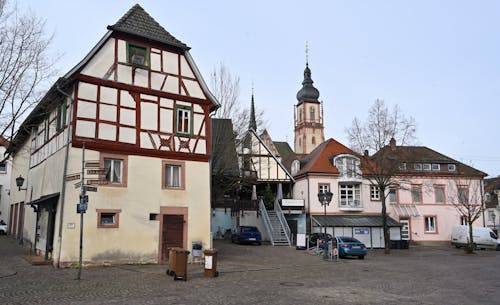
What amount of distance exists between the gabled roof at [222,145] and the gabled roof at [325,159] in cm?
1115

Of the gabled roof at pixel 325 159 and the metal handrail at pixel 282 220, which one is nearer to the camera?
the metal handrail at pixel 282 220

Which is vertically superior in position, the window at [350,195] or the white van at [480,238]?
the window at [350,195]

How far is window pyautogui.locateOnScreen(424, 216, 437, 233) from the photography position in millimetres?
41562

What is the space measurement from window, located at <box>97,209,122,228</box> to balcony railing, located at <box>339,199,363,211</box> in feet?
80.9

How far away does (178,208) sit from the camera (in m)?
20.8

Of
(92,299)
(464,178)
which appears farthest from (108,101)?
(464,178)

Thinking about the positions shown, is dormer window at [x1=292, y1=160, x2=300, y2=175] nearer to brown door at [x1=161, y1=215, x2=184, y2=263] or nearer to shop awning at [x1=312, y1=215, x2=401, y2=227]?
shop awning at [x1=312, y1=215, x2=401, y2=227]

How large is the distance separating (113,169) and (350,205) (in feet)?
84.0

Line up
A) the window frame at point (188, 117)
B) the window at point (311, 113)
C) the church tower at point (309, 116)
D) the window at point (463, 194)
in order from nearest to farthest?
Answer: the window frame at point (188, 117), the window at point (463, 194), the church tower at point (309, 116), the window at point (311, 113)

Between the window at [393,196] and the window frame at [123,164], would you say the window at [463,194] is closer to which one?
the window at [393,196]

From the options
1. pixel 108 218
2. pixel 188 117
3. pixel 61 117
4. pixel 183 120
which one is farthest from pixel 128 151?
pixel 61 117

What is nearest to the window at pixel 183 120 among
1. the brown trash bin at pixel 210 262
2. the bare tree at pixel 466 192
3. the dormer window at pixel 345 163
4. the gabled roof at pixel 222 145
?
the gabled roof at pixel 222 145

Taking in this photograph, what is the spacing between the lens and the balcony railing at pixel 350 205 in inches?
1550

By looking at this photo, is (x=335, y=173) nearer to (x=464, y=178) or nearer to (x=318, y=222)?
(x=318, y=222)
